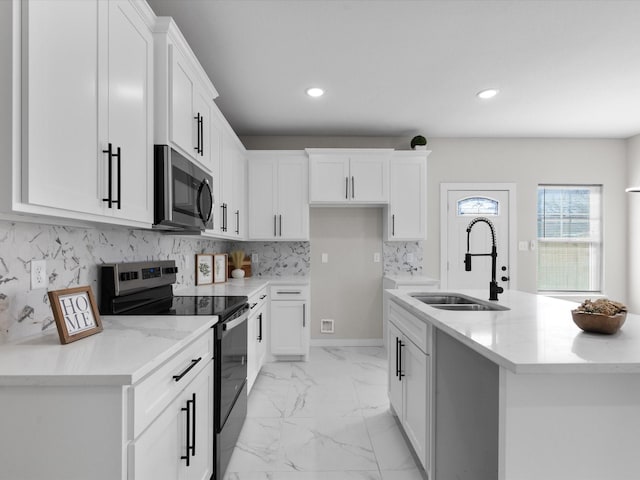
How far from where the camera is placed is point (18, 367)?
1.00 meters

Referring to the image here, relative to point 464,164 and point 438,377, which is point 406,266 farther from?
point 438,377

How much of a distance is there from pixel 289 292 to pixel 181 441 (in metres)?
2.51

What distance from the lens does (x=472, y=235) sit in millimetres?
4609

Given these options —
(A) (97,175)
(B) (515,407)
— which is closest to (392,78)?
(A) (97,175)

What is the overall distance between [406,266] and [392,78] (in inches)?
93.4

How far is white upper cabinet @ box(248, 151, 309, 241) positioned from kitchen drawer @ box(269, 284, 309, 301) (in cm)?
62

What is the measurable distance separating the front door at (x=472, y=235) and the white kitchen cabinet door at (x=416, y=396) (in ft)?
8.91

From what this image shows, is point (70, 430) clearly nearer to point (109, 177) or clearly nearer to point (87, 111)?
point (109, 177)

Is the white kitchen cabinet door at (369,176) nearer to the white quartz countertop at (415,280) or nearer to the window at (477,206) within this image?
the white quartz countertop at (415,280)

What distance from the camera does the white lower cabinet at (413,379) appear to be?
179 centimetres

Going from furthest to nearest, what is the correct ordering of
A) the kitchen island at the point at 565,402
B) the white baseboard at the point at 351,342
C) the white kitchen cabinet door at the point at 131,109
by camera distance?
1. the white baseboard at the point at 351,342
2. the white kitchen cabinet door at the point at 131,109
3. the kitchen island at the point at 565,402

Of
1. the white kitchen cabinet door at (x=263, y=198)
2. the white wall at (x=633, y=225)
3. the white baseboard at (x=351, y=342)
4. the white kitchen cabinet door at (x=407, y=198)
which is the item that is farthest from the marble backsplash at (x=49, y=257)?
the white wall at (x=633, y=225)

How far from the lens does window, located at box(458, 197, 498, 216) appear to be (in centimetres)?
465

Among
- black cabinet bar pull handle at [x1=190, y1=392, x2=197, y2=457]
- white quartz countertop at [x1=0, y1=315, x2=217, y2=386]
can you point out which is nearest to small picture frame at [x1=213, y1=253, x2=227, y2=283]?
white quartz countertop at [x1=0, y1=315, x2=217, y2=386]
